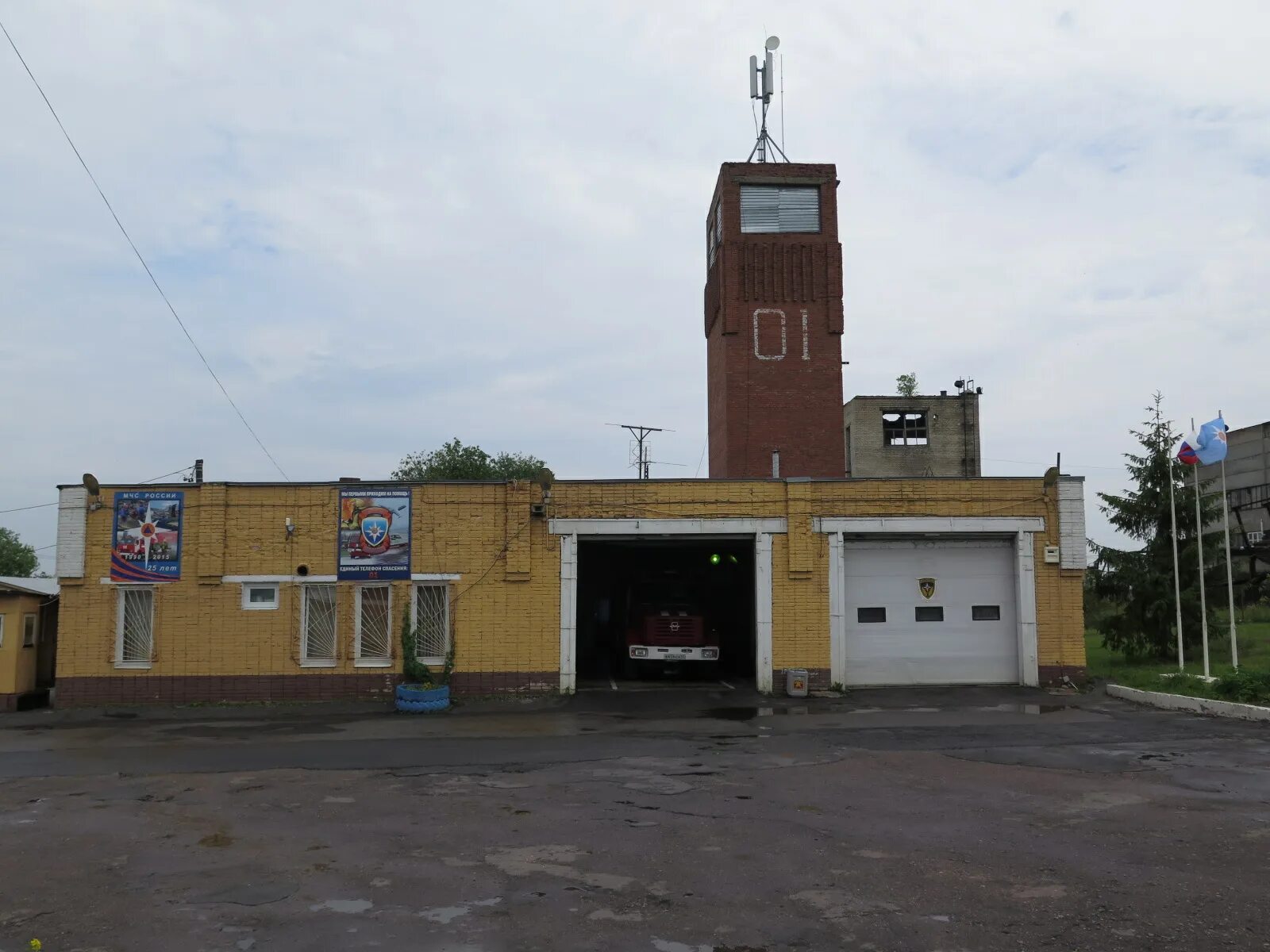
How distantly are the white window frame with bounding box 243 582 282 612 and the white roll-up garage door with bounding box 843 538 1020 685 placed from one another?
36.2 feet

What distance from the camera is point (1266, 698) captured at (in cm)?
1555

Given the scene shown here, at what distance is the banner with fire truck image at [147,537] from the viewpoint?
19312 mm

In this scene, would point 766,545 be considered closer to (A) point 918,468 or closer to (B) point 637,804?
(B) point 637,804

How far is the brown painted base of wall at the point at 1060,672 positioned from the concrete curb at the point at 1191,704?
2.75 ft

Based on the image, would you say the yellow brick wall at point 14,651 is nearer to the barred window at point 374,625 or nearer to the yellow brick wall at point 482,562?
the yellow brick wall at point 482,562

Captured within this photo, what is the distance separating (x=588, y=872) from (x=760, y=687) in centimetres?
1230

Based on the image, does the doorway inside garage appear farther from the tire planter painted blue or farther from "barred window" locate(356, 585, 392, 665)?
"barred window" locate(356, 585, 392, 665)

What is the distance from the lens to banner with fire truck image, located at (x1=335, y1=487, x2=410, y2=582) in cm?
1938

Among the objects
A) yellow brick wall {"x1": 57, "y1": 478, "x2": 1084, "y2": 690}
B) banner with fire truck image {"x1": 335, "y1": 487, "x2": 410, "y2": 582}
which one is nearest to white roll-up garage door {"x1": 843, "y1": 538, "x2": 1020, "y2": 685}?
yellow brick wall {"x1": 57, "y1": 478, "x2": 1084, "y2": 690}

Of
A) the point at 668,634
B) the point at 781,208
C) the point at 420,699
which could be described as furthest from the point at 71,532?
the point at 781,208

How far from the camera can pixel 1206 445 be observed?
1812 cm

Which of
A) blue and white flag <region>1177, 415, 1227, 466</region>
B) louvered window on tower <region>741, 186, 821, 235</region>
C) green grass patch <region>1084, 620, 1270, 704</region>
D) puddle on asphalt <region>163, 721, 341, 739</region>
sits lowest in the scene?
puddle on asphalt <region>163, 721, 341, 739</region>

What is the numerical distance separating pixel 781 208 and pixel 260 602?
72.5 feet

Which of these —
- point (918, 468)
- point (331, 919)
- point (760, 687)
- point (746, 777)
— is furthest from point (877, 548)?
point (918, 468)
